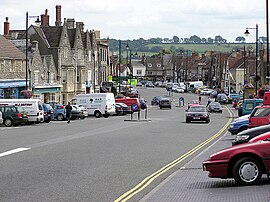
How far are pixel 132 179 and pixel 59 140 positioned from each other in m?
13.1

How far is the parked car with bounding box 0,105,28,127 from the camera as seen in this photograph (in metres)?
43.5

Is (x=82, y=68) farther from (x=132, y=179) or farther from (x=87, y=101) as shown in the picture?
(x=132, y=179)

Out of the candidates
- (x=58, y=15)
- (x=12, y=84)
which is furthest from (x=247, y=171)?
(x=58, y=15)

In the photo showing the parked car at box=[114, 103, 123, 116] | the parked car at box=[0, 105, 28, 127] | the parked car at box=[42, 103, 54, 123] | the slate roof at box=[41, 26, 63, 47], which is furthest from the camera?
the slate roof at box=[41, 26, 63, 47]

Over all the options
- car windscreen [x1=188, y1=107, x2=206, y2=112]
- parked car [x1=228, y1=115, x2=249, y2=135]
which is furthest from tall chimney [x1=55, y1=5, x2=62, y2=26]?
parked car [x1=228, y1=115, x2=249, y2=135]

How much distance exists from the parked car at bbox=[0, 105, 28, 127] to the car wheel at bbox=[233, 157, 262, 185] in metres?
31.0

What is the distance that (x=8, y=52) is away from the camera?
219 ft

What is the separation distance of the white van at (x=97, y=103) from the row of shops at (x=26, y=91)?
205 inches

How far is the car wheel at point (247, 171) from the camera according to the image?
1409 cm

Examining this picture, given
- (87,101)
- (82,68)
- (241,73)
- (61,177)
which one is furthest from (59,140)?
(241,73)

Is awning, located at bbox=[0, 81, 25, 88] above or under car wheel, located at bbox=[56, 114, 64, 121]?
above

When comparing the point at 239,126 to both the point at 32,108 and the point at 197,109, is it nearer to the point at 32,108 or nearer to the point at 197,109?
the point at 197,109

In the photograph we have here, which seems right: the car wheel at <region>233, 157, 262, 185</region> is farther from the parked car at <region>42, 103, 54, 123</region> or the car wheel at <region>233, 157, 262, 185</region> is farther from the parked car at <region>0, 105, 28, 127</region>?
the parked car at <region>42, 103, 54, 123</region>

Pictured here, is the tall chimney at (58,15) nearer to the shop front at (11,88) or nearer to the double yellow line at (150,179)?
the shop front at (11,88)
